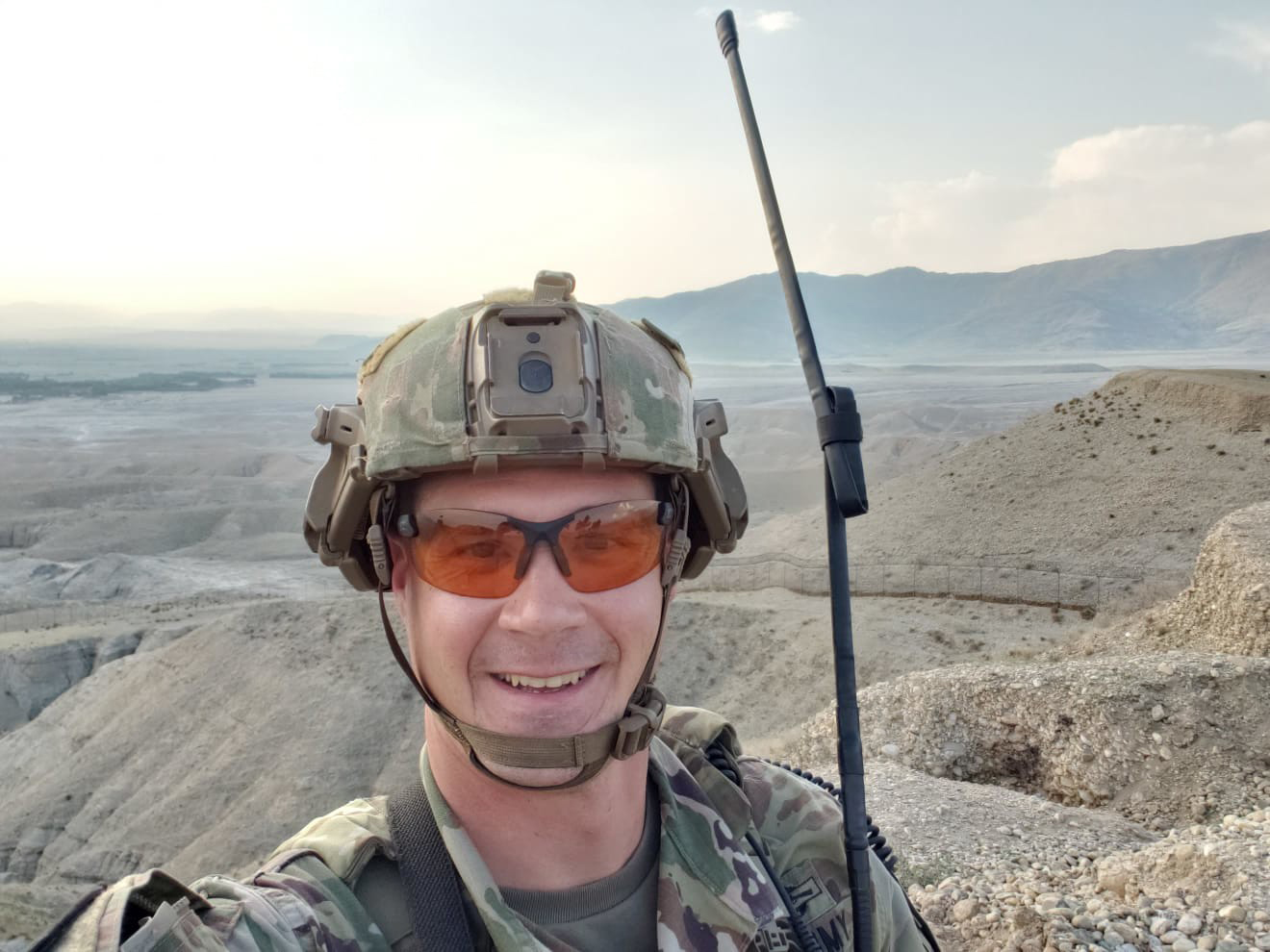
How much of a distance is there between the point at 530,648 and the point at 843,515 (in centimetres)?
80

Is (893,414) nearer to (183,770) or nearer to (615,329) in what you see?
(183,770)

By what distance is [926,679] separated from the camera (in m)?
13.1

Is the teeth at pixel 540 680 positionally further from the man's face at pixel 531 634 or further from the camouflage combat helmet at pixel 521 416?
the camouflage combat helmet at pixel 521 416

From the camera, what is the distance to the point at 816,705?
19234 mm

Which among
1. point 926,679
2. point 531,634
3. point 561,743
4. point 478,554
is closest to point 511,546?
point 478,554

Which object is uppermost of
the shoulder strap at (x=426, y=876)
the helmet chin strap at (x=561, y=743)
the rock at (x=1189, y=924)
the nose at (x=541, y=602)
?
the nose at (x=541, y=602)

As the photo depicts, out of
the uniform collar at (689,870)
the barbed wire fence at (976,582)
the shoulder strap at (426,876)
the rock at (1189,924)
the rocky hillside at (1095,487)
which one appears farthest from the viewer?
the rocky hillside at (1095,487)

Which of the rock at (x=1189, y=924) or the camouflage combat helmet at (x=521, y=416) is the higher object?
the camouflage combat helmet at (x=521, y=416)

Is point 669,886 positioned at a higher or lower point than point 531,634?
lower

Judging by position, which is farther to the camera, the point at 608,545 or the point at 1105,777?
the point at 1105,777

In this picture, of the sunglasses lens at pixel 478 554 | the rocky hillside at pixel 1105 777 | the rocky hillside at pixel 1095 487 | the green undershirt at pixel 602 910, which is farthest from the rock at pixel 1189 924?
the rocky hillside at pixel 1095 487

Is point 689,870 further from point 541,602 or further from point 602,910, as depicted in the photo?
point 541,602

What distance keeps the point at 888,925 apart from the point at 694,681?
19.7 meters

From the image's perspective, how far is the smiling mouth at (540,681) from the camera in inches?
76.7
